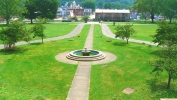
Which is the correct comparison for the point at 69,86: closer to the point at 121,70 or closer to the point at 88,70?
the point at 88,70

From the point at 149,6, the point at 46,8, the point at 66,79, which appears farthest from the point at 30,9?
the point at 66,79

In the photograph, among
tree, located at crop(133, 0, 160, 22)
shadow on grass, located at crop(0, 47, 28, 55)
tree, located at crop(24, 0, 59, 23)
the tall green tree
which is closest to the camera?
shadow on grass, located at crop(0, 47, 28, 55)

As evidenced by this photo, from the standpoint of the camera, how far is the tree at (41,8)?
272 feet

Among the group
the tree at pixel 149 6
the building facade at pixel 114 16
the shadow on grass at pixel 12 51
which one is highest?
the tree at pixel 149 6

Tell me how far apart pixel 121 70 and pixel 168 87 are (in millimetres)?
5807

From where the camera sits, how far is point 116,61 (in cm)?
2547

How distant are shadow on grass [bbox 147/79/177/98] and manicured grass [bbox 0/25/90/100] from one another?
7.23m

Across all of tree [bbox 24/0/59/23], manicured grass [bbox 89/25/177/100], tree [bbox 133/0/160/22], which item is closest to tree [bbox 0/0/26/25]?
tree [bbox 24/0/59/23]

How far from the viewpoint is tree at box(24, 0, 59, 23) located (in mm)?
82875

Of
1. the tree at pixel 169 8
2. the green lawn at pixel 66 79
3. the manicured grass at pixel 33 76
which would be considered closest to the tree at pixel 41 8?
the tree at pixel 169 8

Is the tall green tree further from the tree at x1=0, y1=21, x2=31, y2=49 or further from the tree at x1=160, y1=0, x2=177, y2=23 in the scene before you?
the tree at x1=0, y1=21, x2=31, y2=49

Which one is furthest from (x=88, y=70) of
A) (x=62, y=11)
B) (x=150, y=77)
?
(x=62, y=11)

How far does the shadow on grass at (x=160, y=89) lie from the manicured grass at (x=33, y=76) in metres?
7.23

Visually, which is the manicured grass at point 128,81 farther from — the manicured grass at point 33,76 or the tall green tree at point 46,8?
the tall green tree at point 46,8
